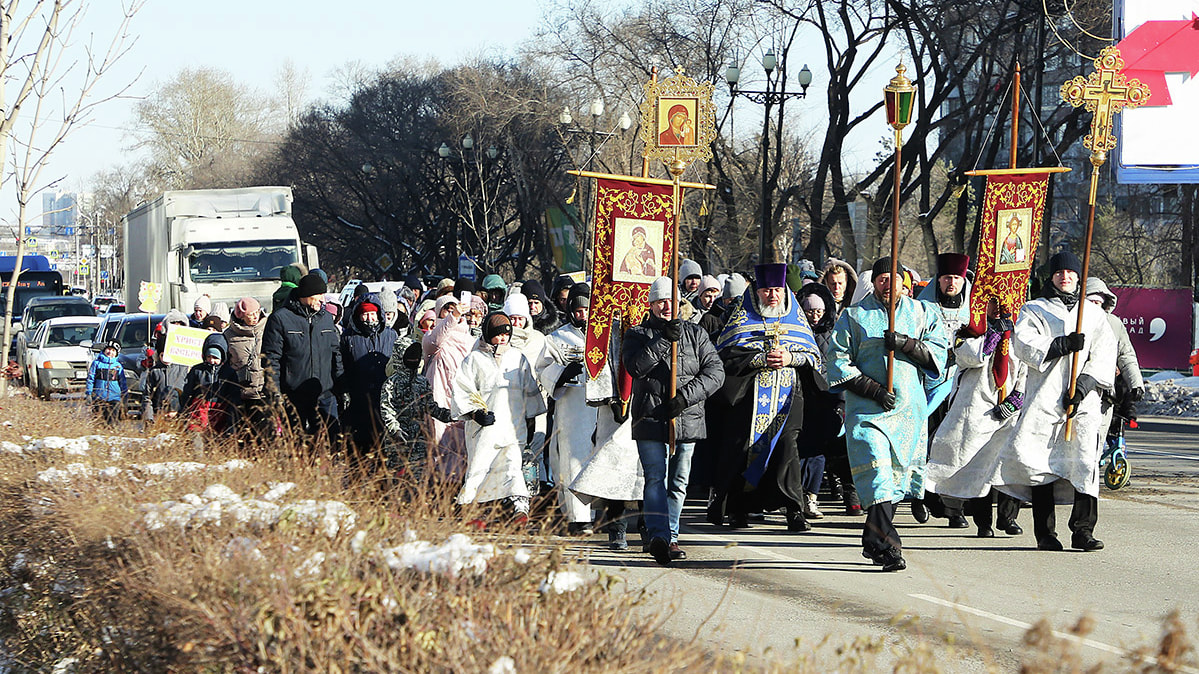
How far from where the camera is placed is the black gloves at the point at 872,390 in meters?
8.66

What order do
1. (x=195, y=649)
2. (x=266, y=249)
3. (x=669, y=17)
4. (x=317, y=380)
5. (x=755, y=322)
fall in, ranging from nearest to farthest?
(x=195, y=649) → (x=755, y=322) → (x=317, y=380) → (x=266, y=249) → (x=669, y=17)

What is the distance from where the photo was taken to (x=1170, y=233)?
37.8 meters

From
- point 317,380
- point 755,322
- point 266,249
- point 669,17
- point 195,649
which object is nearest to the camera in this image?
point 195,649

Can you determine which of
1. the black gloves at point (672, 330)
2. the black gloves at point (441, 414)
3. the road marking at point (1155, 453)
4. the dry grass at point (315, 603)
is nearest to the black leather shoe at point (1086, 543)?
the black gloves at point (672, 330)

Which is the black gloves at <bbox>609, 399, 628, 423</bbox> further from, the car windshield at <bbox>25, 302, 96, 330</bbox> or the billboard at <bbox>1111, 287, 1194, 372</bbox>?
the car windshield at <bbox>25, 302, 96, 330</bbox>

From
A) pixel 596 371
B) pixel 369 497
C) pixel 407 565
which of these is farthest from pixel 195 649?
pixel 596 371

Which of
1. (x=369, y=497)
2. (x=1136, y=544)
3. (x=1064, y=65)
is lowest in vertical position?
(x=1136, y=544)

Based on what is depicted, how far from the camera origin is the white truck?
28766 millimetres

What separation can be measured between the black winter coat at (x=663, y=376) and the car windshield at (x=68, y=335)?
22.5 m

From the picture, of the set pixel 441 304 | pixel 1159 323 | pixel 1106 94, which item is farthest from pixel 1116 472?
pixel 1159 323

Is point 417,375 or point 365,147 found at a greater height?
point 365,147

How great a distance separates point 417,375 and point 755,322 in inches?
97.3

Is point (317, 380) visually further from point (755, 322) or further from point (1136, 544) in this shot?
point (1136, 544)

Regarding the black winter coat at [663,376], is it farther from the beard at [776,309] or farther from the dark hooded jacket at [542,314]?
the dark hooded jacket at [542,314]
